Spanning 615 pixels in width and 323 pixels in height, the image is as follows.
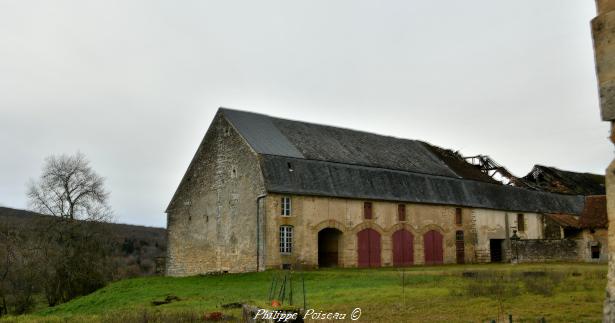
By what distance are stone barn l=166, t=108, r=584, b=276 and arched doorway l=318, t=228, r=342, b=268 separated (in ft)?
0.19

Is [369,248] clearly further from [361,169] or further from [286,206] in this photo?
[286,206]

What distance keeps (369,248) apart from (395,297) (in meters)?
16.3

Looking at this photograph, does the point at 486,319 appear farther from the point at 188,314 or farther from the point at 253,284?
the point at 253,284

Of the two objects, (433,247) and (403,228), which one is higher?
(403,228)

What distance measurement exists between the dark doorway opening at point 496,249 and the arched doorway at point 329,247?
1325 centimetres

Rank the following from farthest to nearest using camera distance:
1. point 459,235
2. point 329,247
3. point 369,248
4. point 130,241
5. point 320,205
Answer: point 130,241
point 459,235
point 329,247
point 369,248
point 320,205

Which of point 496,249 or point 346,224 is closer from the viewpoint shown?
point 346,224

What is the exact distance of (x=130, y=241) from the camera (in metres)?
81.9

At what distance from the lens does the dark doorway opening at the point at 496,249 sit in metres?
40.8

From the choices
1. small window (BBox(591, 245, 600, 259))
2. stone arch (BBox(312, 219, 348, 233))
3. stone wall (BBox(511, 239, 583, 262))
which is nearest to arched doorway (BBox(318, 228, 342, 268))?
stone arch (BBox(312, 219, 348, 233))

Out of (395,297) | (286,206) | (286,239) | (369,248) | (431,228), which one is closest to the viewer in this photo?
(395,297)

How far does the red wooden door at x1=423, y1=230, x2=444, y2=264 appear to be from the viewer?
35.8 metres

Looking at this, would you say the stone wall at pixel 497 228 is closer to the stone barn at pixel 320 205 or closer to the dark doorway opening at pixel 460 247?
the stone barn at pixel 320 205

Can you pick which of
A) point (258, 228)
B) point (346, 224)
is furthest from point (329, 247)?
point (258, 228)
